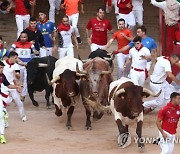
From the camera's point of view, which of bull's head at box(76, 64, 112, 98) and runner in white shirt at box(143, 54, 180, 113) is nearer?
bull's head at box(76, 64, 112, 98)

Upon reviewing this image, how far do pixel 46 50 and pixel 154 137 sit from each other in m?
5.09

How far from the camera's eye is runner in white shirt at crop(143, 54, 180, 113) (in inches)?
587

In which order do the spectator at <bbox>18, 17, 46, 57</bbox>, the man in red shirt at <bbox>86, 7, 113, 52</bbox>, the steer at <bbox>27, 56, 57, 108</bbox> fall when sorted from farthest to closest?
the man in red shirt at <bbox>86, 7, 113, 52</bbox>
the spectator at <bbox>18, 17, 46, 57</bbox>
the steer at <bbox>27, 56, 57, 108</bbox>

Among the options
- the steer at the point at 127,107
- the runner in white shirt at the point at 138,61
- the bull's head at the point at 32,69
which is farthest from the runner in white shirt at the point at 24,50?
the steer at the point at 127,107

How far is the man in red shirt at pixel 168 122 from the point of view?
12.2 m

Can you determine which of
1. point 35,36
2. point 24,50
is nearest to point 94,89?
point 24,50

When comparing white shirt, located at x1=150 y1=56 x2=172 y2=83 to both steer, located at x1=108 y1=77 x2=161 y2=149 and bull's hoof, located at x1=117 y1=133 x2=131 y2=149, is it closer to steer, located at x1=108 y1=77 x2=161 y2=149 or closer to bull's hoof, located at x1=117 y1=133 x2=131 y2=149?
steer, located at x1=108 y1=77 x2=161 y2=149

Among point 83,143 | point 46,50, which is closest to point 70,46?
point 46,50

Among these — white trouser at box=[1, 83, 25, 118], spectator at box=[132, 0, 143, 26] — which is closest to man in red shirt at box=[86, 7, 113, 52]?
spectator at box=[132, 0, 143, 26]

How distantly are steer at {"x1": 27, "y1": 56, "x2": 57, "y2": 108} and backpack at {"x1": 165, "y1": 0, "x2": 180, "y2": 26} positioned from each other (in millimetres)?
3470

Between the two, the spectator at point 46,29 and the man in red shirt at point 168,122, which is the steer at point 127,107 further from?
the spectator at point 46,29

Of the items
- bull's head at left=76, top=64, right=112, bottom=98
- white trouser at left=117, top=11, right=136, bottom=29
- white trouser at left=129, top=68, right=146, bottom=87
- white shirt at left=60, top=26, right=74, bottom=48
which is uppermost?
white trouser at left=117, top=11, right=136, bottom=29

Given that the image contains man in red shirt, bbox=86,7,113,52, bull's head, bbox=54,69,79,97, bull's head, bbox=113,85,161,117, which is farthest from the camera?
man in red shirt, bbox=86,7,113,52

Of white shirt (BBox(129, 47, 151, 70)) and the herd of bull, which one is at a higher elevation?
white shirt (BBox(129, 47, 151, 70))
